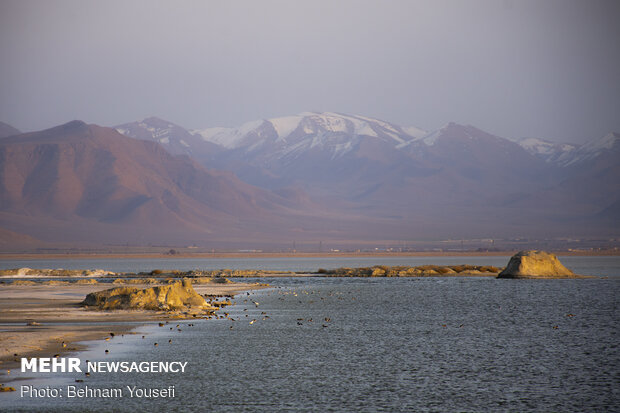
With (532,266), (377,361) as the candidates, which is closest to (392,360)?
(377,361)

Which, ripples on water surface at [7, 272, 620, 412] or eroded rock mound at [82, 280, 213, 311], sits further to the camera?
eroded rock mound at [82, 280, 213, 311]

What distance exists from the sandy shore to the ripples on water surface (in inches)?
129

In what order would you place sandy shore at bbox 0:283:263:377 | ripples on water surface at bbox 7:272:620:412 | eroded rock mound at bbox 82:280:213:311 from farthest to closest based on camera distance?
eroded rock mound at bbox 82:280:213:311
sandy shore at bbox 0:283:263:377
ripples on water surface at bbox 7:272:620:412

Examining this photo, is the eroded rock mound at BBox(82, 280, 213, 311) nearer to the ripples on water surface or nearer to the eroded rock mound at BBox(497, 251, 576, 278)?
the ripples on water surface

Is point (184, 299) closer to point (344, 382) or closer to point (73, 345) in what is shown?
point (73, 345)

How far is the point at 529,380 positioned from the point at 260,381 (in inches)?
426

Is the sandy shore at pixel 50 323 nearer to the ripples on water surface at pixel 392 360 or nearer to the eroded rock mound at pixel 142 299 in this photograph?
the eroded rock mound at pixel 142 299

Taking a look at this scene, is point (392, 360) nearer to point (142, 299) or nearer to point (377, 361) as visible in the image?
point (377, 361)

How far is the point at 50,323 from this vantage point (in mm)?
46938

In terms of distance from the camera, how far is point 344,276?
130250 millimetres

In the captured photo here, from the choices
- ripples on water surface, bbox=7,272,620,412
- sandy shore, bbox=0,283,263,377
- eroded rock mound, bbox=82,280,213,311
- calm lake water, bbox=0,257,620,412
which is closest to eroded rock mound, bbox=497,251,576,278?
ripples on water surface, bbox=7,272,620,412

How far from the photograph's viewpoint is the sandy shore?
35625 mm

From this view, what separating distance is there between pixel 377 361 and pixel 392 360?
0.80 metres

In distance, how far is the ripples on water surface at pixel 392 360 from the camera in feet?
92.2
